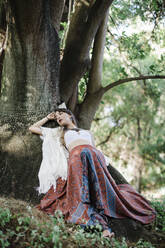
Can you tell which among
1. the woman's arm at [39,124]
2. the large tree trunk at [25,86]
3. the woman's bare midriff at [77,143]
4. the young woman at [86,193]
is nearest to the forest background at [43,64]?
the large tree trunk at [25,86]

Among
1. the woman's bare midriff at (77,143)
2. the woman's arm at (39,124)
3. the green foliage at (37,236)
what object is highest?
the woman's arm at (39,124)

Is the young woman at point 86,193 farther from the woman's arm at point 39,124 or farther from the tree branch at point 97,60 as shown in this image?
the tree branch at point 97,60

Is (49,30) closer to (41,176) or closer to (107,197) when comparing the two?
(41,176)

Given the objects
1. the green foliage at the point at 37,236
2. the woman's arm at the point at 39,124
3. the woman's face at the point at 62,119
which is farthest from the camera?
the woman's face at the point at 62,119

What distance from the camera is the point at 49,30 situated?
17.3 ft

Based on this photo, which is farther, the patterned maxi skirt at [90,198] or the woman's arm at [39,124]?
the woman's arm at [39,124]

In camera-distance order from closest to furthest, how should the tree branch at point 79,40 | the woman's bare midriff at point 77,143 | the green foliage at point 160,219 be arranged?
the green foliage at point 160,219, the woman's bare midriff at point 77,143, the tree branch at point 79,40

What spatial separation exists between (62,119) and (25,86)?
0.93 metres

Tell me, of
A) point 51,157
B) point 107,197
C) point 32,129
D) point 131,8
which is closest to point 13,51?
point 32,129

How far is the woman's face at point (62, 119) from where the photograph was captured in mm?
4805

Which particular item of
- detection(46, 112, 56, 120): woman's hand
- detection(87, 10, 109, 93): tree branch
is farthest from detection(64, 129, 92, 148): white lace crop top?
detection(87, 10, 109, 93): tree branch

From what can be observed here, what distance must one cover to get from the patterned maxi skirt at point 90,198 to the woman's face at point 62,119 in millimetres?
770

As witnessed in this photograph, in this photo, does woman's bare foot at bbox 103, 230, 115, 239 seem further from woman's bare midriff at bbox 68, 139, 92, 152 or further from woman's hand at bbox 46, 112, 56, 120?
woman's hand at bbox 46, 112, 56, 120

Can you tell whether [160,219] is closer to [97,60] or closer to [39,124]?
[39,124]
